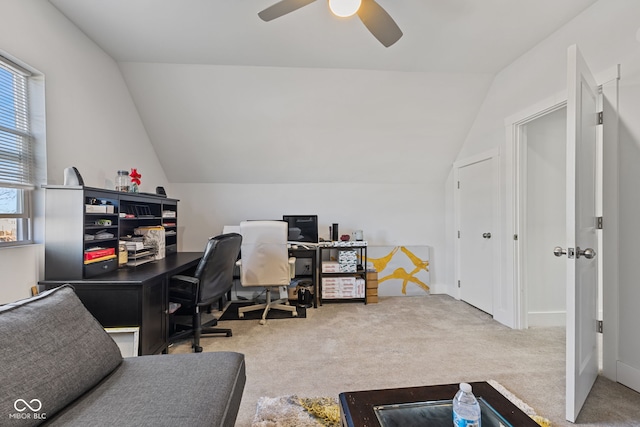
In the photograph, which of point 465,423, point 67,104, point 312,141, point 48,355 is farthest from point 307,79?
point 465,423

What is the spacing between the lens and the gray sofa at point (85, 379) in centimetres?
85

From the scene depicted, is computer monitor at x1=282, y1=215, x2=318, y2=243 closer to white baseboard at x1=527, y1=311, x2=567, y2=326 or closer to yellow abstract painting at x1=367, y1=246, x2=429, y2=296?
yellow abstract painting at x1=367, y1=246, x2=429, y2=296

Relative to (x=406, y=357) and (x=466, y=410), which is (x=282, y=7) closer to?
(x=466, y=410)

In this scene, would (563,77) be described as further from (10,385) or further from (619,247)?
(10,385)

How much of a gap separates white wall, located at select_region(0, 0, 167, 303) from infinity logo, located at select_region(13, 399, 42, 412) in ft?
4.11

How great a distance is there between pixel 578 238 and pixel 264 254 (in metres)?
2.53

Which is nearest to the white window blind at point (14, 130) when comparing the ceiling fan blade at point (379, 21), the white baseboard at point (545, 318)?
the ceiling fan blade at point (379, 21)

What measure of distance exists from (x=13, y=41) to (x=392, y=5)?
98.7 inches

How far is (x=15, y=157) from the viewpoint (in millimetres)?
1779

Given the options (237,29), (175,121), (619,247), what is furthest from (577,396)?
(175,121)

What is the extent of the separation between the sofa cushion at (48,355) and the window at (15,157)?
1.02 meters

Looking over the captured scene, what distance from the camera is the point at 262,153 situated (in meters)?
3.62

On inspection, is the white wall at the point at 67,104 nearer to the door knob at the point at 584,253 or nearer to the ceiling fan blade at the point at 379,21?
the ceiling fan blade at the point at 379,21

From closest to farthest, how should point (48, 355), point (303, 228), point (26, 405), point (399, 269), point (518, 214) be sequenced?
point (26, 405) < point (48, 355) < point (518, 214) < point (303, 228) < point (399, 269)
